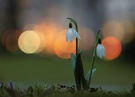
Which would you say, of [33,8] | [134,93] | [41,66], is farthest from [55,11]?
[134,93]

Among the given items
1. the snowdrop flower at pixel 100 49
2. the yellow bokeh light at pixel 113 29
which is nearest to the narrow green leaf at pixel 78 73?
the snowdrop flower at pixel 100 49

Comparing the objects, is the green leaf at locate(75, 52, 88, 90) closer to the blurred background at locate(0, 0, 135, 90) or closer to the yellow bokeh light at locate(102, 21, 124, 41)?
the blurred background at locate(0, 0, 135, 90)

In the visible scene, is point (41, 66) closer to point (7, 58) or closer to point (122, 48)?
point (7, 58)

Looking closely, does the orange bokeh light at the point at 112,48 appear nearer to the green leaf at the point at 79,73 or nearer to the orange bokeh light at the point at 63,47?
the orange bokeh light at the point at 63,47

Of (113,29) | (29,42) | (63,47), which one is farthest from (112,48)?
(29,42)

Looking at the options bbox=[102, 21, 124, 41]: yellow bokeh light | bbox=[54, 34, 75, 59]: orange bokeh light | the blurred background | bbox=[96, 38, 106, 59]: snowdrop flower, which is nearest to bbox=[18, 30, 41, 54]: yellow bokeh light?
the blurred background

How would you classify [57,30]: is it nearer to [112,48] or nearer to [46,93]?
[112,48]

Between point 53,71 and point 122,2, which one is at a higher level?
point 122,2
